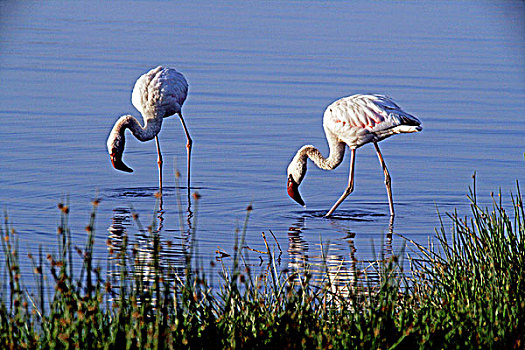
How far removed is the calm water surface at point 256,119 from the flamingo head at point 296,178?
0.19 meters

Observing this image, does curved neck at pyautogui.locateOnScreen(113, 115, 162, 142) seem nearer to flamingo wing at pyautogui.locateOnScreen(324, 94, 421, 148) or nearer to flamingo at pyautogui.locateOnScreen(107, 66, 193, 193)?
flamingo at pyautogui.locateOnScreen(107, 66, 193, 193)

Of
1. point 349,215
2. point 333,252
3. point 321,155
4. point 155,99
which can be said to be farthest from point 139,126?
point 333,252

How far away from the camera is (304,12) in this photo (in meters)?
30.8

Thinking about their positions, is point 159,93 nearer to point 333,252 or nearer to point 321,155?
point 321,155

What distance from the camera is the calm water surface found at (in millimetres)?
10367

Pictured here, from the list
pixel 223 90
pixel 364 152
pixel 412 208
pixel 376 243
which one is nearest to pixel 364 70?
pixel 223 90

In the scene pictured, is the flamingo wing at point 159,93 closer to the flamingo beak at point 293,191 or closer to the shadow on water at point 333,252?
the flamingo beak at point 293,191

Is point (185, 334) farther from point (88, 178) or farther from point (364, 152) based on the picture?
point (364, 152)

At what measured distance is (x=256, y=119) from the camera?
52.0 ft

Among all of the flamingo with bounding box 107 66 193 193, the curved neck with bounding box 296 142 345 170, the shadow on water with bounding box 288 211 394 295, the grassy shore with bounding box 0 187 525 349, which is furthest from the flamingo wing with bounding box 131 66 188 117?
the grassy shore with bounding box 0 187 525 349

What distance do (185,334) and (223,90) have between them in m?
13.5

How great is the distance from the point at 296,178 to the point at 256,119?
16.0 ft

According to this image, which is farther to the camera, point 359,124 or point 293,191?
point 293,191

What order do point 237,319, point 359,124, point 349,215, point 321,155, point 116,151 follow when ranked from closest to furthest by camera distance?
point 237,319, point 359,124, point 349,215, point 321,155, point 116,151
